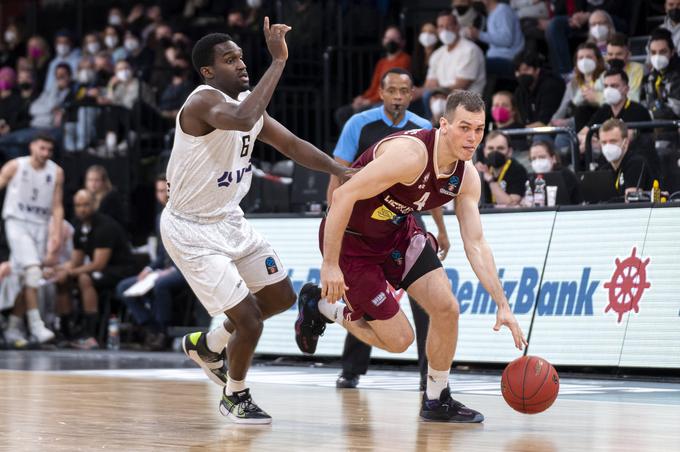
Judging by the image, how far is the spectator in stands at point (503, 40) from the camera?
14859mm

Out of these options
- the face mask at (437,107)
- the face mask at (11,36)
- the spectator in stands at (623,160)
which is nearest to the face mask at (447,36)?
the face mask at (437,107)

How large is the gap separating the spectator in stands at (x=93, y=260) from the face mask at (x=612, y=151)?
21.4 feet

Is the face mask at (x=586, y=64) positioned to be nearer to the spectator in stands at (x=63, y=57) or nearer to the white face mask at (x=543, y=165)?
the white face mask at (x=543, y=165)

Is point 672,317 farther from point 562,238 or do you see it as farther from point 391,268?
point 391,268

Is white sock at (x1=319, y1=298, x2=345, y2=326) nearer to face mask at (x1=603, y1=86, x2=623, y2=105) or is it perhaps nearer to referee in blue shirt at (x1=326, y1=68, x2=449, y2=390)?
referee in blue shirt at (x1=326, y1=68, x2=449, y2=390)

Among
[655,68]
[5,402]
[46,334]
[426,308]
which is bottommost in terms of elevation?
[46,334]

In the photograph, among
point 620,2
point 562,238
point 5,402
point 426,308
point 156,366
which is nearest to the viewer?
point 426,308

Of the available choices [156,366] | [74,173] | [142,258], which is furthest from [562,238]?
[74,173]

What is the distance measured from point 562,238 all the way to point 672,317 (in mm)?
1179

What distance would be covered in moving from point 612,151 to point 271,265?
476cm

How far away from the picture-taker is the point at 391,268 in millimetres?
7293

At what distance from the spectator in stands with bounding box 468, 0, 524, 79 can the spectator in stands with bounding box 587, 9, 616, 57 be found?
4.54 feet

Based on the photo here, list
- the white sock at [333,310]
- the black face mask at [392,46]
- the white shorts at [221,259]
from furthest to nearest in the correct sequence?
the black face mask at [392,46] < the white sock at [333,310] < the white shorts at [221,259]

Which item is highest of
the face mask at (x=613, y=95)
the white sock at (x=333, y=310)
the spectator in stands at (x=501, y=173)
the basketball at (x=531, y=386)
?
the face mask at (x=613, y=95)
